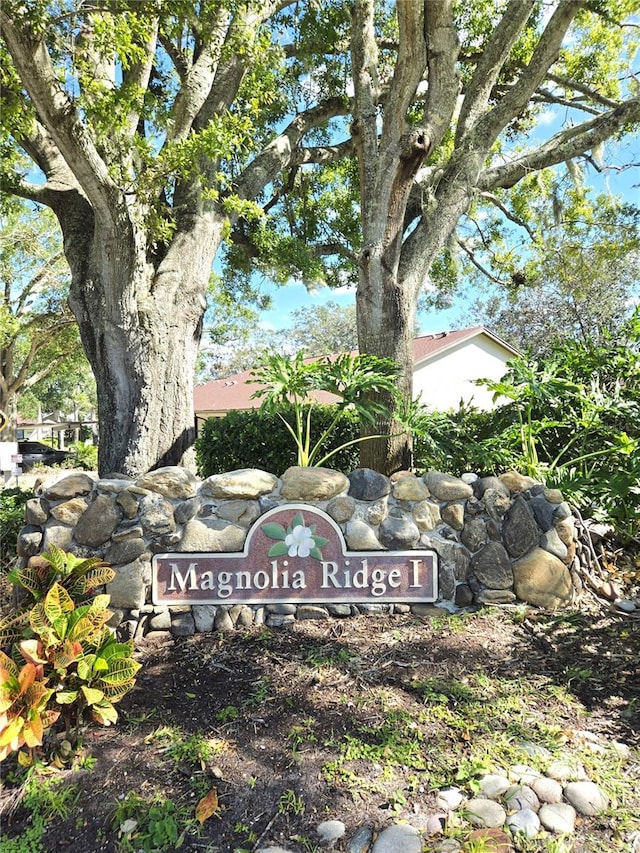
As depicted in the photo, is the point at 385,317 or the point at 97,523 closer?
the point at 97,523

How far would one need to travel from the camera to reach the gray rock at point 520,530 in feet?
11.7

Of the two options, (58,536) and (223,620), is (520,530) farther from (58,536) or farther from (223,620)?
(58,536)

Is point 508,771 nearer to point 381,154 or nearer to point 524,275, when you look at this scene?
point 381,154

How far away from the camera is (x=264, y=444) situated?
6.14 m

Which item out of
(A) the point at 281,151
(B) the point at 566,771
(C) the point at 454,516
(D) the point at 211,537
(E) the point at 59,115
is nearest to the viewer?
(B) the point at 566,771

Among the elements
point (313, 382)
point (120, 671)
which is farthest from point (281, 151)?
point (120, 671)

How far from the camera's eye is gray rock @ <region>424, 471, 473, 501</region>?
11.9 feet

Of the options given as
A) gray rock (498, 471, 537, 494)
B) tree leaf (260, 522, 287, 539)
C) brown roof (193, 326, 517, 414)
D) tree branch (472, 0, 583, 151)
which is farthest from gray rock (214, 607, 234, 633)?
brown roof (193, 326, 517, 414)

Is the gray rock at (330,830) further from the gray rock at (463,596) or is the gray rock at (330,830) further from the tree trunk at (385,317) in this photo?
the tree trunk at (385,317)

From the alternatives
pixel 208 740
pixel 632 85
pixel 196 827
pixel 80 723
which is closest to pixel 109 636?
pixel 80 723

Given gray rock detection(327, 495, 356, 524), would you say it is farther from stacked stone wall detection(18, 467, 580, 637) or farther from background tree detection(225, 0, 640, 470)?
background tree detection(225, 0, 640, 470)

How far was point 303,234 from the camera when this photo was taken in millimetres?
9414

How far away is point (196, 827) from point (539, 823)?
120 cm

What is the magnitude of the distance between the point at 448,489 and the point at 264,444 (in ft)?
9.63
